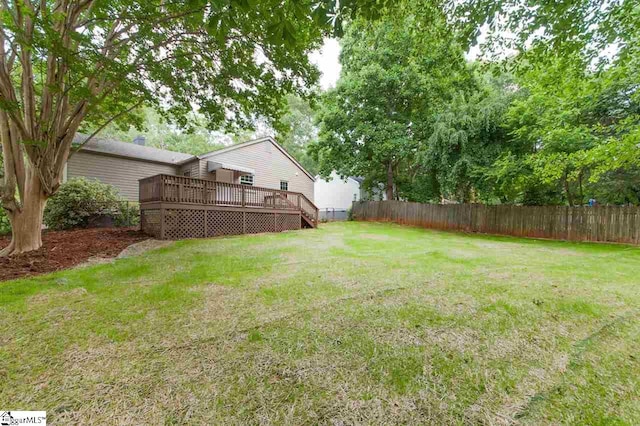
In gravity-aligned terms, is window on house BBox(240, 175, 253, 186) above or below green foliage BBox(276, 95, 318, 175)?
below

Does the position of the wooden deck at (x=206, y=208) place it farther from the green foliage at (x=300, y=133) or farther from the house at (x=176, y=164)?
the green foliage at (x=300, y=133)

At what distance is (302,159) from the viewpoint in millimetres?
33094

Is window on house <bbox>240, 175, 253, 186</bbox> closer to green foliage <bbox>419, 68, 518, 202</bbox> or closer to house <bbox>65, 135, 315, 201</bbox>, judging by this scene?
house <bbox>65, 135, 315, 201</bbox>

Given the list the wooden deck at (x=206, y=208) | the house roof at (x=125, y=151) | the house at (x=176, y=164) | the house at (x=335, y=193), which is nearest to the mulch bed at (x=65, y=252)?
the wooden deck at (x=206, y=208)

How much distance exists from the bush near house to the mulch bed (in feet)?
5.40

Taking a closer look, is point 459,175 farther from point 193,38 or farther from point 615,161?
point 193,38

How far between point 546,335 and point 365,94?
1543 cm

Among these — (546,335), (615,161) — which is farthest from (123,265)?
(615,161)

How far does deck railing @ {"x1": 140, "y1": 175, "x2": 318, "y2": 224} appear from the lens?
8008 mm

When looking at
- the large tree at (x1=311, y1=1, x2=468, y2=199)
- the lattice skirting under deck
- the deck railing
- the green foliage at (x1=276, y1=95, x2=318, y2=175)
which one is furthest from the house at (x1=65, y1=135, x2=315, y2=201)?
the green foliage at (x1=276, y1=95, x2=318, y2=175)

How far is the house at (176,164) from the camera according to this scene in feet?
38.8

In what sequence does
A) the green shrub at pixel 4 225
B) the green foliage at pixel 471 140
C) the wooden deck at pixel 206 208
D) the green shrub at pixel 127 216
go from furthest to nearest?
1. the green foliage at pixel 471 140
2. the green shrub at pixel 127 216
3. the green shrub at pixel 4 225
4. the wooden deck at pixel 206 208

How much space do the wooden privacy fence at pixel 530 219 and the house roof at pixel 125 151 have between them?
13.2 meters

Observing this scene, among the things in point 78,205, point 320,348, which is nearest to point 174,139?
point 78,205
